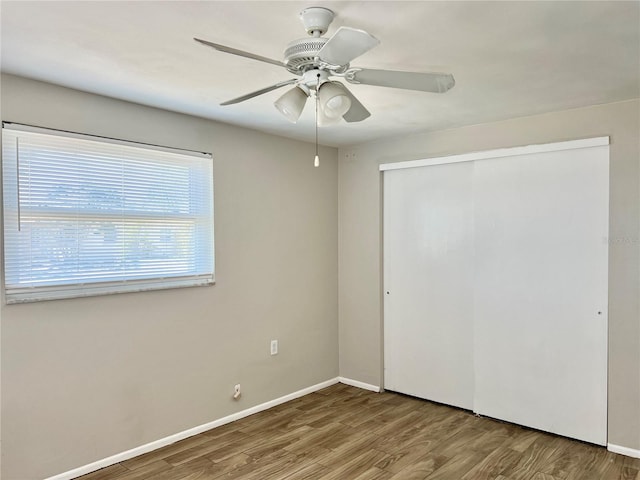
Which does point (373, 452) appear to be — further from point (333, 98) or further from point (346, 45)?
point (346, 45)

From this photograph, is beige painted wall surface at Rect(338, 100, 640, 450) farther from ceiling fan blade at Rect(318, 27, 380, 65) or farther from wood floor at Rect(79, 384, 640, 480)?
ceiling fan blade at Rect(318, 27, 380, 65)

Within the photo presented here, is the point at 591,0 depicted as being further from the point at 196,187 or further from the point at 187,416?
the point at 187,416

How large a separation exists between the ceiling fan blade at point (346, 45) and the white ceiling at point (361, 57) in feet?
0.79

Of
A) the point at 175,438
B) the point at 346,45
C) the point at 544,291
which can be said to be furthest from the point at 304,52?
the point at 175,438

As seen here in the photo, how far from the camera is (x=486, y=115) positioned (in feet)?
11.2

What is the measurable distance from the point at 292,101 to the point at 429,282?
97.7 inches

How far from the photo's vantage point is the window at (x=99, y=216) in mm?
2566

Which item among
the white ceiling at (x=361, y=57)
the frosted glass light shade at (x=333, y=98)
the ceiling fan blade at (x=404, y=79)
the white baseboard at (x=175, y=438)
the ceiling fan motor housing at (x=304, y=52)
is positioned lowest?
the white baseboard at (x=175, y=438)

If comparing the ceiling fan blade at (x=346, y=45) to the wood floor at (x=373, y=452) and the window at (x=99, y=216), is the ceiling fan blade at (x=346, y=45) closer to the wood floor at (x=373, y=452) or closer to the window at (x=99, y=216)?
the window at (x=99, y=216)

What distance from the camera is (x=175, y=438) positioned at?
3.28m

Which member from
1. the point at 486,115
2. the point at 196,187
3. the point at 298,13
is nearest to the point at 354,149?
the point at 486,115

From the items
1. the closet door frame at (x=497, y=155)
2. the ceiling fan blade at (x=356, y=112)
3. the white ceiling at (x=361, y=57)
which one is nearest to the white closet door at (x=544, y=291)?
the closet door frame at (x=497, y=155)

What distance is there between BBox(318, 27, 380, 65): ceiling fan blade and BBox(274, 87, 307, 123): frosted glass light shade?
393 mm

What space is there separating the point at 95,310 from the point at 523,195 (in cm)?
315
